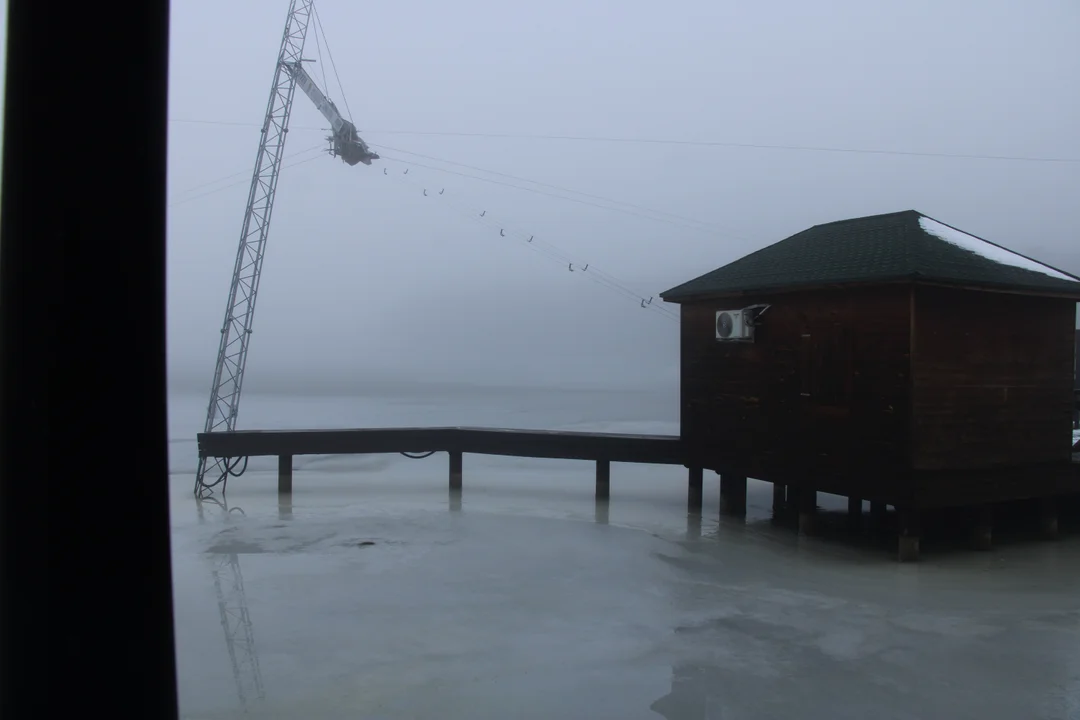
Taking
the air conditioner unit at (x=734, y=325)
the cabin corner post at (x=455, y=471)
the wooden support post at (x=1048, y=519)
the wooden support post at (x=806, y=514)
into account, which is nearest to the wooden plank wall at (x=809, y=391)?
the air conditioner unit at (x=734, y=325)

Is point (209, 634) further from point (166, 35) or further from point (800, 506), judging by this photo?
point (800, 506)

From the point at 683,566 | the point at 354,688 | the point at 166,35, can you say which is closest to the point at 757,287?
the point at 683,566

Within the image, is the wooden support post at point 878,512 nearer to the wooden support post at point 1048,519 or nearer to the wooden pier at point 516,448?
the wooden pier at point 516,448

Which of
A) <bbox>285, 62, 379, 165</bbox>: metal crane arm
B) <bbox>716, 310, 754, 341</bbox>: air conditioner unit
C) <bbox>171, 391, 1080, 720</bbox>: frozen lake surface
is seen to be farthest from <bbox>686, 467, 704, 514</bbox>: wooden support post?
<bbox>285, 62, 379, 165</bbox>: metal crane arm

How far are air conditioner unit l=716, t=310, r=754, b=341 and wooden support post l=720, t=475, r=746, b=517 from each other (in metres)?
2.42

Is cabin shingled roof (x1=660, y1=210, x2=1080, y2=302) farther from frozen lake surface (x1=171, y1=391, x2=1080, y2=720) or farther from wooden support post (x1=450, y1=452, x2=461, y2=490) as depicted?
wooden support post (x1=450, y1=452, x2=461, y2=490)

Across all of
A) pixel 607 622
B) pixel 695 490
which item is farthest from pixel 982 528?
pixel 607 622

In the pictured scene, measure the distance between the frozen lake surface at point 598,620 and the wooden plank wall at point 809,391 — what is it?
1.14m

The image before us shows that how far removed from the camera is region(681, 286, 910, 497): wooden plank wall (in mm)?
10039

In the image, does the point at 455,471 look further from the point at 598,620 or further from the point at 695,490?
the point at 598,620

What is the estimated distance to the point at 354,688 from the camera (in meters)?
5.45

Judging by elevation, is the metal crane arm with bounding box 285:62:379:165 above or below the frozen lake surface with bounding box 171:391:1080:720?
above

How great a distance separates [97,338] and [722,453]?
10.8 m

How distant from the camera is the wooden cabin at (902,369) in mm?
9930
